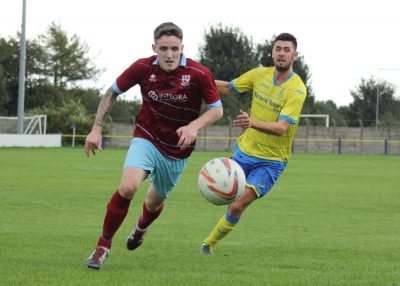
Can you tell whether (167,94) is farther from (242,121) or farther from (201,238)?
(201,238)

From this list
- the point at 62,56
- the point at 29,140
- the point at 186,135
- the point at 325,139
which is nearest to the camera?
the point at 186,135

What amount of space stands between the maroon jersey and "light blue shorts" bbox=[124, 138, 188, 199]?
0.07 meters

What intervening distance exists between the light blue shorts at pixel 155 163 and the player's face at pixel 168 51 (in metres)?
0.76

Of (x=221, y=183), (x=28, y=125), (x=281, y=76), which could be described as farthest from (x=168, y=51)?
(x=28, y=125)

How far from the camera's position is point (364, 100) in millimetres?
76500

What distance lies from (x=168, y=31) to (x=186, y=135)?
1.01 meters

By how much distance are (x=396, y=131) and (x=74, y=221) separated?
4442 cm

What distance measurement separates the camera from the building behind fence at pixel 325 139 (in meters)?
53.9

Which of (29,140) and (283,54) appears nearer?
(283,54)

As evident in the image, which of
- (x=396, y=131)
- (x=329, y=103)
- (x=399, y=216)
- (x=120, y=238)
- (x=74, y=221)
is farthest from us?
(x=329, y=103)

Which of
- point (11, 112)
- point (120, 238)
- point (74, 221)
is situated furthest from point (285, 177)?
point (11, 112)

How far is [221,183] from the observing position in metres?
8.08

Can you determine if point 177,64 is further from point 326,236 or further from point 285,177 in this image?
point 285,177

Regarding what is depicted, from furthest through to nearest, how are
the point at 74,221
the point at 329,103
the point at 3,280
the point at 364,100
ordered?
the point at 329,103, the point at 364,100, the point at 74,221, the point at 3,280
